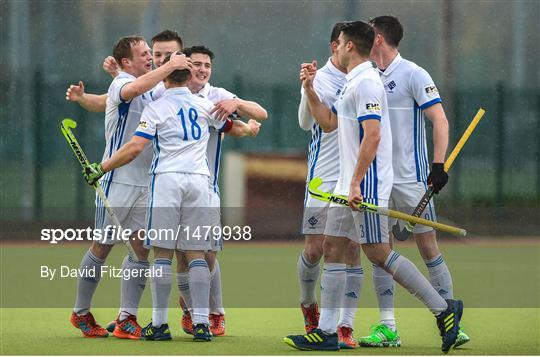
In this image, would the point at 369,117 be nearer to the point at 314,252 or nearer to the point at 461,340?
the point at 314,252

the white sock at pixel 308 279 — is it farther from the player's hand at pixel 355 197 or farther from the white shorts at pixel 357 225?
the player's hand at pixel 355 197

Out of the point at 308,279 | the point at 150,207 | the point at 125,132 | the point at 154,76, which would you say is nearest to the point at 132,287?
the point at 150,207

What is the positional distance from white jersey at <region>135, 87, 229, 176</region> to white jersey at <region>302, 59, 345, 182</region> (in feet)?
2.16

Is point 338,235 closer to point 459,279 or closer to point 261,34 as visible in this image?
point 459,279

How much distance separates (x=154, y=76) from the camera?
24.4ft

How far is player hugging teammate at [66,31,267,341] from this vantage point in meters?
7.41

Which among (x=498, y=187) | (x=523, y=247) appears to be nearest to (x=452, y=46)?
(x=498, y=187)

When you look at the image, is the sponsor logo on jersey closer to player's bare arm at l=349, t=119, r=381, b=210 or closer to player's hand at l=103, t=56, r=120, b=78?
player's bare arm at l=349, t=119, r=381, b=210

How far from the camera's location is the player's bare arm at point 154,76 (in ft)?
24.2

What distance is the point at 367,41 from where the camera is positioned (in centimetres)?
692

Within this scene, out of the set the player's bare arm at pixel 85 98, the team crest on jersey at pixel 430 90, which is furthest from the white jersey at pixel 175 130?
the team crest on jersey at pixel 430 90

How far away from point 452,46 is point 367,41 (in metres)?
11.6

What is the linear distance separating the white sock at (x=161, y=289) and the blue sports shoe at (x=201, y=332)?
0.64 feet

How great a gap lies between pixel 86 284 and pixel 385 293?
1756 millimetres
